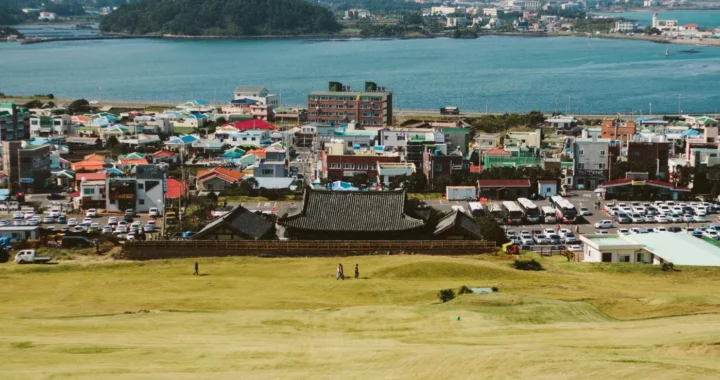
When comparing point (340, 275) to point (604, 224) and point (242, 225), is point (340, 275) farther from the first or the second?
point (604, 224)

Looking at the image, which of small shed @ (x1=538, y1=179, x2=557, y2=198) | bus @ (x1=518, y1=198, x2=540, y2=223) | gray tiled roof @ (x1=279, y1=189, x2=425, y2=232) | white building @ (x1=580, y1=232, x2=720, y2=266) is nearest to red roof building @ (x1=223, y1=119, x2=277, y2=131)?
small shed @ (x1=538, y1=179, x2=557, y2=198)

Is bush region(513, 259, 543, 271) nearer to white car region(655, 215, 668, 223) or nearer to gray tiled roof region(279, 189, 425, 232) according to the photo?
gray tiled roof region(279, 189, 425, 232)

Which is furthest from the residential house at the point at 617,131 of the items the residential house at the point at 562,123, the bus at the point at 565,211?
the bus at the point at 565,211

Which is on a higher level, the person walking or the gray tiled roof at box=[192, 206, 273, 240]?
the gray tiled roof at box=[192, 206, 273, 240]

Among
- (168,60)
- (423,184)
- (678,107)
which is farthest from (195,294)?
(168,60)

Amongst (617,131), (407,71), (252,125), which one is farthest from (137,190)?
(407,71)

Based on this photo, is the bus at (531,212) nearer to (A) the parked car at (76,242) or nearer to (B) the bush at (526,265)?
(B) the bush at (526,265)
